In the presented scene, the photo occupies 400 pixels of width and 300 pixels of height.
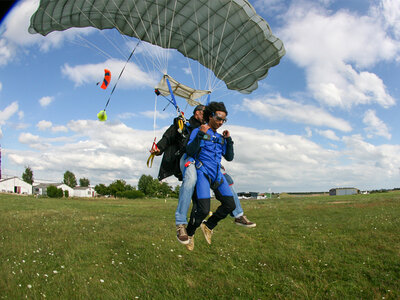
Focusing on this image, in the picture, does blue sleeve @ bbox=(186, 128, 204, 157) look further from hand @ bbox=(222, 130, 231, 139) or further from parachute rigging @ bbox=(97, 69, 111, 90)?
parachute rigging @ bbox=(97, 69, 111, 90)

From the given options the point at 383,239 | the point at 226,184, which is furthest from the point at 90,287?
the point at 383,239

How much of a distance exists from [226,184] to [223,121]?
3.57ft

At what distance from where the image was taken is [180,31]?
9.56 metres

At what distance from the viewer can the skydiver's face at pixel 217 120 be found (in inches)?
198

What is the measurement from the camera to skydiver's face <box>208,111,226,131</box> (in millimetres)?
5027

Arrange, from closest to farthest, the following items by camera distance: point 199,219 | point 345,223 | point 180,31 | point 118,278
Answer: point 199,219, point 118,278, point 180,31, point 345,223

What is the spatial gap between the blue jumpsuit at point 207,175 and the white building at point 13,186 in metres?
90.4

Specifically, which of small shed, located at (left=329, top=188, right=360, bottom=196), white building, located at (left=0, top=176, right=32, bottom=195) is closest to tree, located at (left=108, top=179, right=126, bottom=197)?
white building, located at (left=0, top=176, right=32, bottom=195)

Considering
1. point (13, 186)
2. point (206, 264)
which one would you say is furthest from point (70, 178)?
point (206, 264)

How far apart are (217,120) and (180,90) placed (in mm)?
A: 2588

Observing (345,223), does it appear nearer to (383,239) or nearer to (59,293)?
(383,239)

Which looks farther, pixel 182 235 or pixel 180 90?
pixel 180 90

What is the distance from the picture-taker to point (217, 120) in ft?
16.6

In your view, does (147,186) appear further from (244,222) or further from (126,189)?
(244,222)
